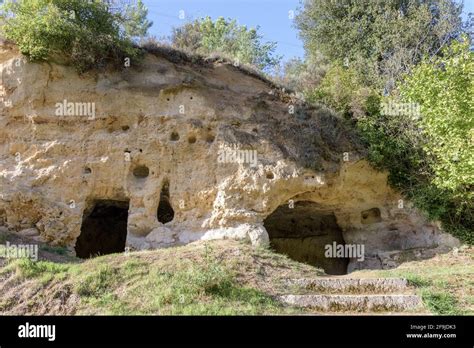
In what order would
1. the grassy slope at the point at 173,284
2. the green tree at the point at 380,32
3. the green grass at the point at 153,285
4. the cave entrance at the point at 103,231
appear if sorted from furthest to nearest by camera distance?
the green tree at the point at 380,32 < the cave entrance at the point at 103,231 < the grassy slope at the point at 173,284 < the green grass at the point at 153,285

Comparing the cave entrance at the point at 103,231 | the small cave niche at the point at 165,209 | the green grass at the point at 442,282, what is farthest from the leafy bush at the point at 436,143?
the cave entrance at the point at 103,231

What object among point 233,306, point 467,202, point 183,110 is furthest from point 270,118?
point 233,306

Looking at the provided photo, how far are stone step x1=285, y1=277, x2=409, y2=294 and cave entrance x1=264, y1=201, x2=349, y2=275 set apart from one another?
18.8 feet

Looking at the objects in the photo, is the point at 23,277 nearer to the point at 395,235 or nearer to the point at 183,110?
the point at 183,110

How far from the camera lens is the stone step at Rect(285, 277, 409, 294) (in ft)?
35.4

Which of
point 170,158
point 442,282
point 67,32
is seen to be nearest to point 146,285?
point 170,158

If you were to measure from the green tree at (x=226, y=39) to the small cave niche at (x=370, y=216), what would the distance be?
39.7 ft

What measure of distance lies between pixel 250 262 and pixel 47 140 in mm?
6826

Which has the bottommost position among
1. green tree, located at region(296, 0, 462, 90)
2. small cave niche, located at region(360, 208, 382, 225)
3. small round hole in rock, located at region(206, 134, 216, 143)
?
small cave niche, located at region(360, 208, 382, 225)

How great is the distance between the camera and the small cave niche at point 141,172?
1458 cm

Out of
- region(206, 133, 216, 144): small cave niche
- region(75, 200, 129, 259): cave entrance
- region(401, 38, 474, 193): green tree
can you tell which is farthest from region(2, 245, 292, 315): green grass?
region(401, 38, 474, 193): green tree

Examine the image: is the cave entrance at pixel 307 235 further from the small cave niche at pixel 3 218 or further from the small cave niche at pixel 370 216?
the small cave niche at pixel 3 218

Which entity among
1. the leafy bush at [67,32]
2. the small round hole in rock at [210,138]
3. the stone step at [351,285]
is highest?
the leafy bush at [67,32]

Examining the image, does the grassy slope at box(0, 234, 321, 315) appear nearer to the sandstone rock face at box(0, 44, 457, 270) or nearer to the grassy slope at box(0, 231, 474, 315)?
the grassy slope at box(0, 231, 474, 315)
